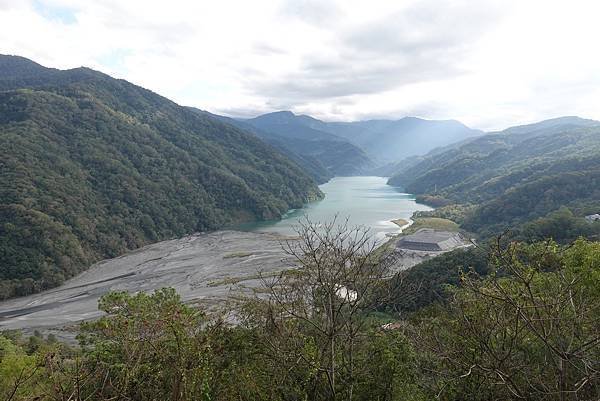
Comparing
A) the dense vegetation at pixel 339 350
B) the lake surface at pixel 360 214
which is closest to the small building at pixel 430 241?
the lake surface at pixel 360 214

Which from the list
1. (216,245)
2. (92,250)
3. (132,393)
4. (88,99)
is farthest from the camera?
(88,99)

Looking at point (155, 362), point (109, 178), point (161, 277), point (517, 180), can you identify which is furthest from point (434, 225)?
point (155, 362)

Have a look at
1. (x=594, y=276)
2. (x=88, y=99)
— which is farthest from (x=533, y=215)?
(x=88, y=99)

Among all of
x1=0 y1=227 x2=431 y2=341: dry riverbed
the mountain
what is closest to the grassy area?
x1=0 y1=227 x2=431 y2=341: dry riverbed

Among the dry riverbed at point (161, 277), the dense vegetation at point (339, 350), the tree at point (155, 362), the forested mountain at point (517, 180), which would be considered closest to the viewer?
the dense vegetation at point (339, 350)

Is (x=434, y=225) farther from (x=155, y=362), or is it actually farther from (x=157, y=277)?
(x=155, y=362)

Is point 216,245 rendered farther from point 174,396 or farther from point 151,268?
point 174,396

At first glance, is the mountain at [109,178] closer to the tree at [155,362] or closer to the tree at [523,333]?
the tree at [155,362]
